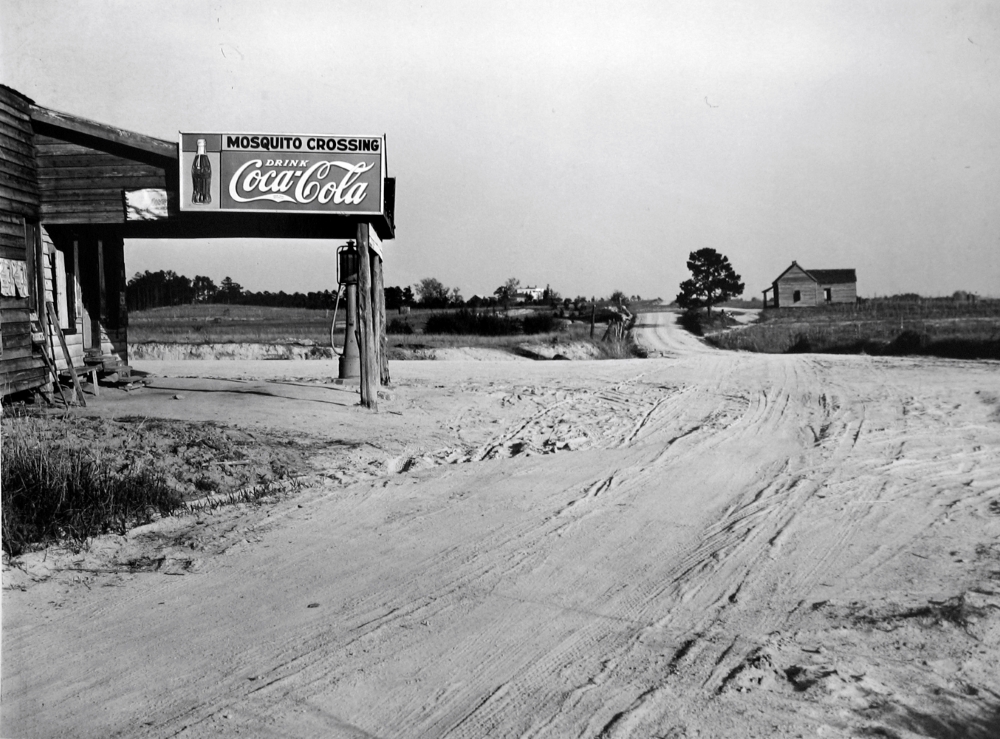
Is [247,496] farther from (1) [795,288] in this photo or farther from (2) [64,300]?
(1) [795,288]

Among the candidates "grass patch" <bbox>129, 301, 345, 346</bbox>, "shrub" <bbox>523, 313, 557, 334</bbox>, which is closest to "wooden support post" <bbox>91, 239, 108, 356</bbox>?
"grass patch" <bbox>129, 301, 345, 346</bbox>

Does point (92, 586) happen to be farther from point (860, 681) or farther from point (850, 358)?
point (850, 358)

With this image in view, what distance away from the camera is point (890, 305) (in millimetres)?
46875

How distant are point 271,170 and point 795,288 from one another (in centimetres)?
6268

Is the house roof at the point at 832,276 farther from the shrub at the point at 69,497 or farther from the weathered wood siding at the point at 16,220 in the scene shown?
the shrub at the point at 69,497

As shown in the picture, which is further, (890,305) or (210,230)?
(890,305)

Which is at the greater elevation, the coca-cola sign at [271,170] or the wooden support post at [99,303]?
the coca-cola sign at [271,170]

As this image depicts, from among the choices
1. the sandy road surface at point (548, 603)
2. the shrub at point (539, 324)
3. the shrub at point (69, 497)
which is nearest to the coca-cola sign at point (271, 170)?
the sandy road surface at point (548, 603)

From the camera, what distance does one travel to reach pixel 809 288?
2675 inches

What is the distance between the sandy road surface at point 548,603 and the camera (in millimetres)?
3766

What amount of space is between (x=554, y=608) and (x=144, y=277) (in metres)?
63.8

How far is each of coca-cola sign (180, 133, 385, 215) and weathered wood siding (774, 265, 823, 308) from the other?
61063mm

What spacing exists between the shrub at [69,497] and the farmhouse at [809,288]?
216ft

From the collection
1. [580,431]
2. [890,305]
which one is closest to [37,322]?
[580,431]
